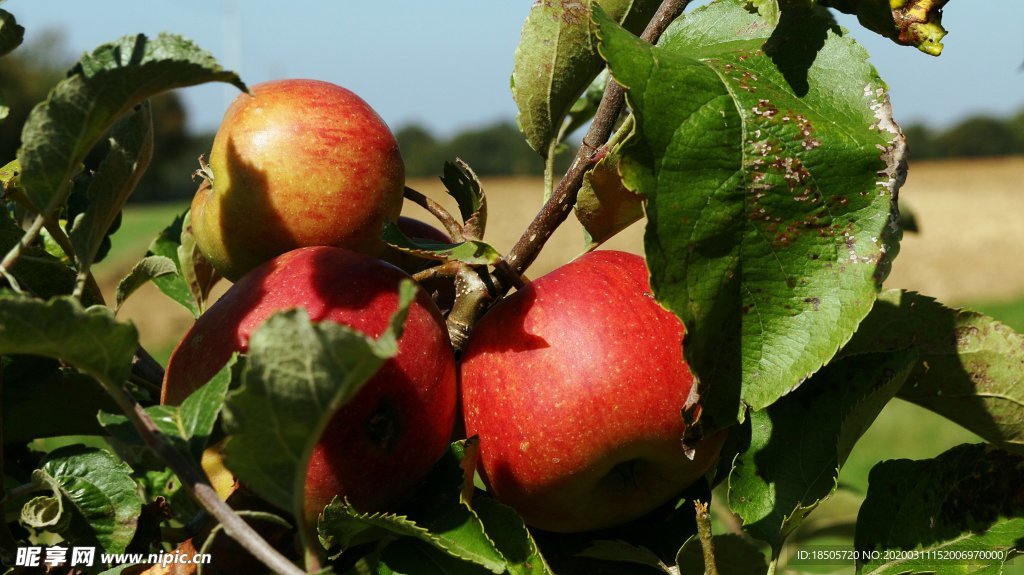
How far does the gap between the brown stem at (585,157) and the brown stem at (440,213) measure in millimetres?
60

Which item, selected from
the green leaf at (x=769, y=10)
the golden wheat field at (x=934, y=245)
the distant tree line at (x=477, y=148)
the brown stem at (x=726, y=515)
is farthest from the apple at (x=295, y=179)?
the distant tree line at (x=477, y=148)

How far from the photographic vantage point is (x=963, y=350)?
754 mm

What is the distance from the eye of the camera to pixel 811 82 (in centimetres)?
62

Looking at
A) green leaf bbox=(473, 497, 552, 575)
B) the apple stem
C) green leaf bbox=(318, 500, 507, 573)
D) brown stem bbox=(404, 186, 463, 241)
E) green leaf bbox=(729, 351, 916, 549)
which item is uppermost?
brown stem bbox=(404, 186, 463, 241)

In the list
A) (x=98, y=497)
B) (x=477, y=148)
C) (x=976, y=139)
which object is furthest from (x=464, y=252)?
(x=477, y=148)

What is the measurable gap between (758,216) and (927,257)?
42.8 feet

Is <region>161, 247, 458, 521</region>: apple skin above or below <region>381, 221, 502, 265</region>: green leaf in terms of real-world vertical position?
below

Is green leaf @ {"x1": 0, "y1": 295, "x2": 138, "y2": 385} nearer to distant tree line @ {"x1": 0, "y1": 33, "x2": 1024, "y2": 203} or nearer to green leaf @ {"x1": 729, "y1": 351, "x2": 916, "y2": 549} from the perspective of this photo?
green leaf @ {"x1": 729, "y1": 351, "x2": 916, "y2": 549}

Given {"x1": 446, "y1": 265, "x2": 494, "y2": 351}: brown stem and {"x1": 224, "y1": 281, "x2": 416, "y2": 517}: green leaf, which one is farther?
{"x1": 446, "y1": 265, "x2": 494, "y2": 351}: brown stem

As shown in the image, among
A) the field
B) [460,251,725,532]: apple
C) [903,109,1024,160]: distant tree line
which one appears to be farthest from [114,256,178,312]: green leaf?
[903,109,1024,160]: distant tree line

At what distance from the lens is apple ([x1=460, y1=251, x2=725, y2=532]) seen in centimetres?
67

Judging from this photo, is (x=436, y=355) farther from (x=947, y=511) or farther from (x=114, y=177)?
(x=947, y=511)

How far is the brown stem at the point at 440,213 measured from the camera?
76 centimetres

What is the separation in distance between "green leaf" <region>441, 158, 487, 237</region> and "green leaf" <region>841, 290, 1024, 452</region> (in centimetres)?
31
